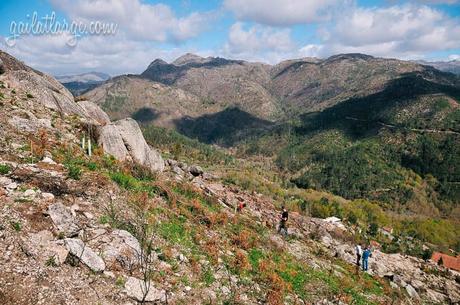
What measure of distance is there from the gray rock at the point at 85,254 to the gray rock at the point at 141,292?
1.10m

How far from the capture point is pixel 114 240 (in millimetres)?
13148

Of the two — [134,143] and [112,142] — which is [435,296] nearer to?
[134,143]

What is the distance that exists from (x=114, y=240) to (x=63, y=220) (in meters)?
1.97

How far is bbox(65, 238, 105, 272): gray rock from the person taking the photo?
11.6 meters

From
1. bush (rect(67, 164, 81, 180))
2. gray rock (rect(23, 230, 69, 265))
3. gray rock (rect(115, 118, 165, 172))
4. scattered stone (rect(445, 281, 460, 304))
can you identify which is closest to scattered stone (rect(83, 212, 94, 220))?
gray rock (rect(23, 230, 69, 265))

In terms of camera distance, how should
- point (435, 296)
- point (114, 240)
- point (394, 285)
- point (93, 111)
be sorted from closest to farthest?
point (114, 240) < point (394, 285) < point (435, 296) < point (93, 111)

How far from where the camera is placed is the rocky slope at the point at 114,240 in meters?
11.0

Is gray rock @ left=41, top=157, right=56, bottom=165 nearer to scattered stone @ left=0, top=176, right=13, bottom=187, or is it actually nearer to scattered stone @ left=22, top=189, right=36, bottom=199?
scattered stone @ left=0, top=176, right=13, bottom=187

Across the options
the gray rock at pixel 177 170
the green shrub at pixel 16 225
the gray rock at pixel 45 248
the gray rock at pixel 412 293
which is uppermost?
the green shrub at pixel 16 225

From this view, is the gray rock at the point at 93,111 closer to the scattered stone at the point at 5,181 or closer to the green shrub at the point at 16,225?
the scattered stone at the point at 5,181

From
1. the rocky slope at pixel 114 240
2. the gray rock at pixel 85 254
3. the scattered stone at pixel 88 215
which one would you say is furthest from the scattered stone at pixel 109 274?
the scattered stone at pixel 88 215

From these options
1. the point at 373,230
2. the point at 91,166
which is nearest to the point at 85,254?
the point at 91,166

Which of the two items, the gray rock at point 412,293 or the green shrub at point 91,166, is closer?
the green shrub at point 91,166

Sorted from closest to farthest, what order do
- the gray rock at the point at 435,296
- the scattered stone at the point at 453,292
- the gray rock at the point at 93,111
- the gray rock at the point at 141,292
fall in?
the gray rock at the point at 141,292 → the gray rock at the point at 435,296 → the scattered stone at the point at 453,292 → the gray rock at the point at 93,111
